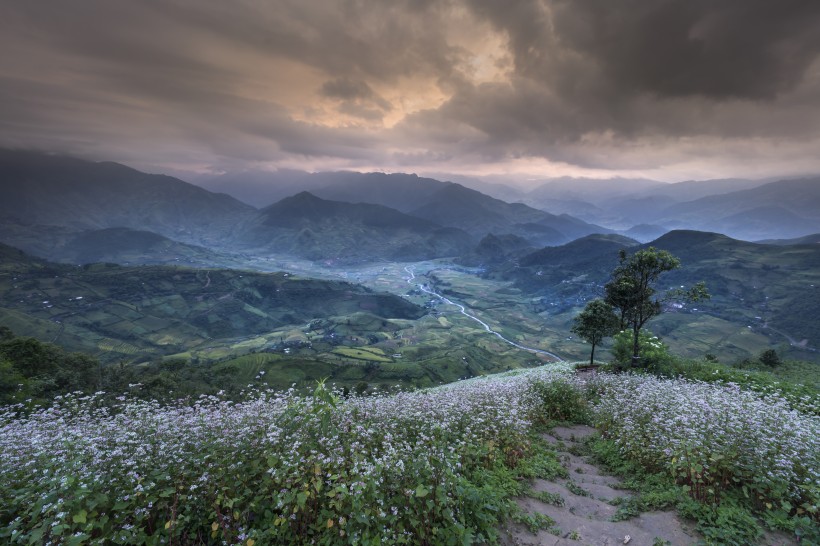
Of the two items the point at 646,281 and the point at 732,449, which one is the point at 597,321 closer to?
the point at 646,281

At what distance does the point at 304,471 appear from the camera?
284 inches

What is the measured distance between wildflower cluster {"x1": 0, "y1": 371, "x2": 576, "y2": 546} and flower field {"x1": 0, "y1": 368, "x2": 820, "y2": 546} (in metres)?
0.04

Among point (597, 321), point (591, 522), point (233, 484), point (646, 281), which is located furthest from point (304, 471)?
point (597, 321)

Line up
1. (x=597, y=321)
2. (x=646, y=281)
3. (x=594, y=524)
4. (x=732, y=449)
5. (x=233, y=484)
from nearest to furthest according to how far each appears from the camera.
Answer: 1. (x=233, y=484)
2. (x=594, y=524)
3. (x=732, y=449)
4. (x=646, y=281)
5. (x=597, y=321)

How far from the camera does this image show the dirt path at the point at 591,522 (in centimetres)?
757

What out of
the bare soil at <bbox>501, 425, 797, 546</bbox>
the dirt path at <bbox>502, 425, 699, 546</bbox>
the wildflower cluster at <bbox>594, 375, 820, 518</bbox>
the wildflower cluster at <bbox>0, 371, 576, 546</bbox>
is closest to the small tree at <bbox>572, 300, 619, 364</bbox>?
the wildflower cluster at <bbox>594, 375, 820, 518</bbox>

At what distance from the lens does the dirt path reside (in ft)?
24.8

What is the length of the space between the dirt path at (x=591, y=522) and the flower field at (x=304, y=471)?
2.92 feet

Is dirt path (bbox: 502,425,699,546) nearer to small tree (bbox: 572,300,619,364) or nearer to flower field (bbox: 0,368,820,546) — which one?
flower field (bbox: 0,368,820,546)

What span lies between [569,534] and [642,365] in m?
20.3

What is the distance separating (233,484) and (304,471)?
148 cm

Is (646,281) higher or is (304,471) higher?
(646,281)

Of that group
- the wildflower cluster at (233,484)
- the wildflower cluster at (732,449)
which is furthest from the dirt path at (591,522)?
the wildflower cluster at (732,449)

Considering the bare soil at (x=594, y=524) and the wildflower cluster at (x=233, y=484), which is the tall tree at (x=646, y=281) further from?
the wildflower cluster at (x=233, y=484)
